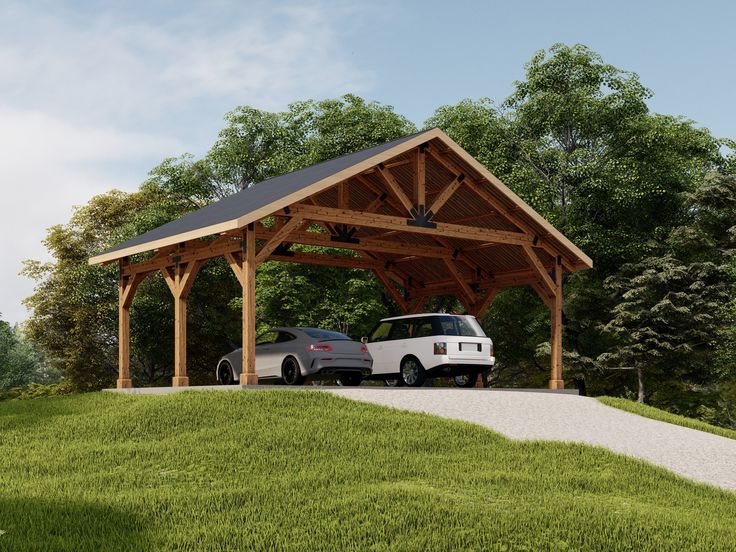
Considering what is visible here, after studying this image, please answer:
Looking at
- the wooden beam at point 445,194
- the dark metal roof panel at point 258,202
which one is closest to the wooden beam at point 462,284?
the wooden beam at point 445,194

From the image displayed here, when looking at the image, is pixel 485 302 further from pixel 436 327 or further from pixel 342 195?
pixel 342 195

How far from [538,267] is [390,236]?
4404mm

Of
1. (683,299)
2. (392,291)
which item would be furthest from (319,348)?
(683,299)

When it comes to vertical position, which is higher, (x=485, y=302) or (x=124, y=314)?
(x=485, y=302)

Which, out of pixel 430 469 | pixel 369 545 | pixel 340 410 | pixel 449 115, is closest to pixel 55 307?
pixel 449 115

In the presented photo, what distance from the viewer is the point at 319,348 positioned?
18000 millimetres

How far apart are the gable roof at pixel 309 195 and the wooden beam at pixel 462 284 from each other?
3.10 m

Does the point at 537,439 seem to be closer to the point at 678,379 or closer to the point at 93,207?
the point at 678,379

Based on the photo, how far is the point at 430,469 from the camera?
37.5ft

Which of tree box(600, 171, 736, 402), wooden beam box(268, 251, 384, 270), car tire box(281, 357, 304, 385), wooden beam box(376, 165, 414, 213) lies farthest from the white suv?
tree box(600, 171, 736, 402)

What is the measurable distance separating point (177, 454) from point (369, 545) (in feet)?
14.5

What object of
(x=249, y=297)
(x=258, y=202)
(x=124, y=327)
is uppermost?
(x=258, y=202)

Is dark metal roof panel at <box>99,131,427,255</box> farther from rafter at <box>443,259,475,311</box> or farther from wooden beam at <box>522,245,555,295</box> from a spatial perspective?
rafter at <box>443,259,475,311</box>

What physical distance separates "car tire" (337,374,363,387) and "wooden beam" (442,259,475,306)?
464 cm
